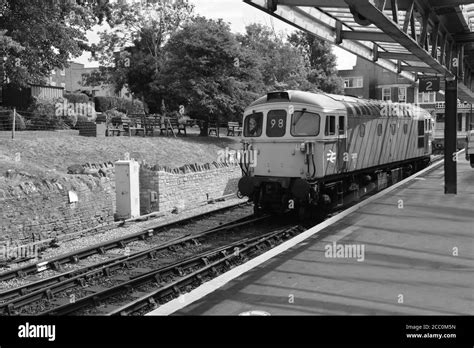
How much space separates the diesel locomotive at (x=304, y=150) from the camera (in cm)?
1309

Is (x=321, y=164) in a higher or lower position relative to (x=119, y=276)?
higher

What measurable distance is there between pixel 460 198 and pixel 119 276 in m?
8.87

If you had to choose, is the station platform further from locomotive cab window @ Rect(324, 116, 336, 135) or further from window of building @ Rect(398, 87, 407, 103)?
window of building @ Rect(398, 87, 407, 103)

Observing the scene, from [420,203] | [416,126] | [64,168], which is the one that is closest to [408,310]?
[420,203]

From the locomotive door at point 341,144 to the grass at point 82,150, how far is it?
809cm

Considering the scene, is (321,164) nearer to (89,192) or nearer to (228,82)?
(89,192)

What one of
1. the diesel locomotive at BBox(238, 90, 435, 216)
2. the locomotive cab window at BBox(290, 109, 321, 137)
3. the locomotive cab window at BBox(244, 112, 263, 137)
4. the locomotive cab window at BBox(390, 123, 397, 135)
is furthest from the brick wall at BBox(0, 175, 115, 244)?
the locomotive cab window at BBox(390, 123, 397, 135)

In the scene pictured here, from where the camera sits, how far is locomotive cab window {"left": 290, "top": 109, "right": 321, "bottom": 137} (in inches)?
519

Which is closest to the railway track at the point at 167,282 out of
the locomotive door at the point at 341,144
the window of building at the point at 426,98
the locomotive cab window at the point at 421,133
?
the locomotive door at the point at 341,144

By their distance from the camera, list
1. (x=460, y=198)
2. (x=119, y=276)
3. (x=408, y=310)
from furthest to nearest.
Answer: (x=460, y=198) → (x=119, y=276) → (x=408, y=310)

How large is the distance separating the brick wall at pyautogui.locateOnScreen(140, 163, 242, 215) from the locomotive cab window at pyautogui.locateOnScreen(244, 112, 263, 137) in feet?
13.4

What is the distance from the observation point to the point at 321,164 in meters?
13.0

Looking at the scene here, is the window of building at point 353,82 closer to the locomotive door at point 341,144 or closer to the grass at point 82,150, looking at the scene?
the grass at point 82,150
